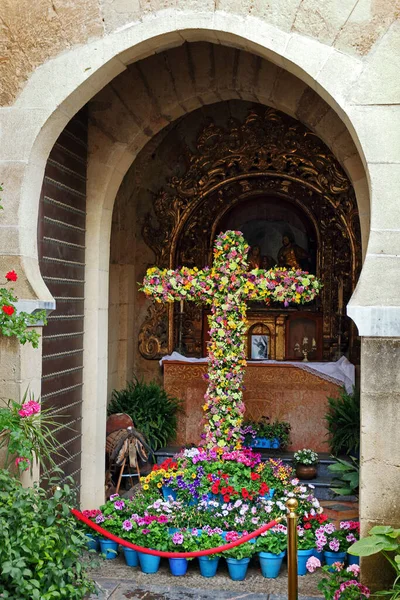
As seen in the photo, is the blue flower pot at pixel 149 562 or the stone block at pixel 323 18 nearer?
the stone block at pixel 323 18

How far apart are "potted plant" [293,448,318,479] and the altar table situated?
1.17 m

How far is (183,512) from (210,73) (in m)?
4.90

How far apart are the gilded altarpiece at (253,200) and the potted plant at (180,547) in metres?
5.40

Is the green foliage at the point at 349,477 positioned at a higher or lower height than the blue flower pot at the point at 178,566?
higher

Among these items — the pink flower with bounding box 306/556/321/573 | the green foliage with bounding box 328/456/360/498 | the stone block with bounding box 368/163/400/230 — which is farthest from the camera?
the green foliage with bounding box 328/456/360/498

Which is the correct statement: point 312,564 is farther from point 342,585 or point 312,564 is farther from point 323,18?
point 323,18

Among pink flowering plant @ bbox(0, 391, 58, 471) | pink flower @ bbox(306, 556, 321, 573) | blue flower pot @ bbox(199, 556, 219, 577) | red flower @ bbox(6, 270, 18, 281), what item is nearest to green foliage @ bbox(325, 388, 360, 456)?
pink flower @ bbox(306, 556, 321, 573)

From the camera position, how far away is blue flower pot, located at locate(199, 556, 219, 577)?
7547 millimetres

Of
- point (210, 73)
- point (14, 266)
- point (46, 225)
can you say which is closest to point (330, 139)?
point (210, 73)

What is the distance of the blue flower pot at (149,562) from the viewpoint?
7.62m

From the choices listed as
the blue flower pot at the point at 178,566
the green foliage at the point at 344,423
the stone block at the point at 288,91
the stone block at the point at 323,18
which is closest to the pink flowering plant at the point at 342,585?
the blue flower pot at the point at 178,566

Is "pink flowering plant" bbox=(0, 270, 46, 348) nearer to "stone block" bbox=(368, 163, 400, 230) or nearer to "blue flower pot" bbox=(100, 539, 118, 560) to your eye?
"blue flower pot" bbox=(100, 539, 118, 560)

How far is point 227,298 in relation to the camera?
29.8 feet

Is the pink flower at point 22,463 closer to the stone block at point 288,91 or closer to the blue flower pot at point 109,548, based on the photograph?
the blue flower pot at point 109,548
